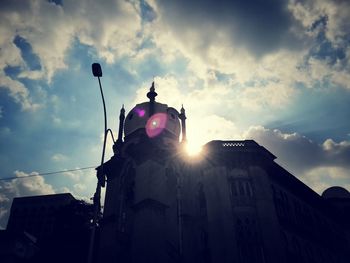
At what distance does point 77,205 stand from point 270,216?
2765 cm

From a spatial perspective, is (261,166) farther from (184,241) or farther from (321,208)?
(321,208)

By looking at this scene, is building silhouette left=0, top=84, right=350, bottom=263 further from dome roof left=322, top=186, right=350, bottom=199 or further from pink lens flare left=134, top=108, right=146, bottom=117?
dome roof left=322, top=186, right=350, bottom=199

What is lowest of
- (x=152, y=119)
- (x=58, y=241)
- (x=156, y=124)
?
(x=58, y=241)

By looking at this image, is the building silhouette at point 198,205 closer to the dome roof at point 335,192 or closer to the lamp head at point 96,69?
the lamp head at point 96,69

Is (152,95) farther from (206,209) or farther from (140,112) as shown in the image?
(206,209)

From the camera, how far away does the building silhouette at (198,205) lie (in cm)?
2239

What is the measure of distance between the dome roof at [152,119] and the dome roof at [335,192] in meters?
30.8

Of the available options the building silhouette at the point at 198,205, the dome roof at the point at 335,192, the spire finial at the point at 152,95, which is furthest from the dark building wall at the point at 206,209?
the dome roof at the point at 335,192

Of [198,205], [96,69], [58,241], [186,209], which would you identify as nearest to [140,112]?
[186,209]

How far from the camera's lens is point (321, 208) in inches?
1551

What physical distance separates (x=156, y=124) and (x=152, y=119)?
0.80m

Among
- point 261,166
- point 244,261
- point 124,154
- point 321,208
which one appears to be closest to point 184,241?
point 244,261

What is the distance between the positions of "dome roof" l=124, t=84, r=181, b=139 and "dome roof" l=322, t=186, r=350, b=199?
30787mm

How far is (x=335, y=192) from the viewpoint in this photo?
48219mm
